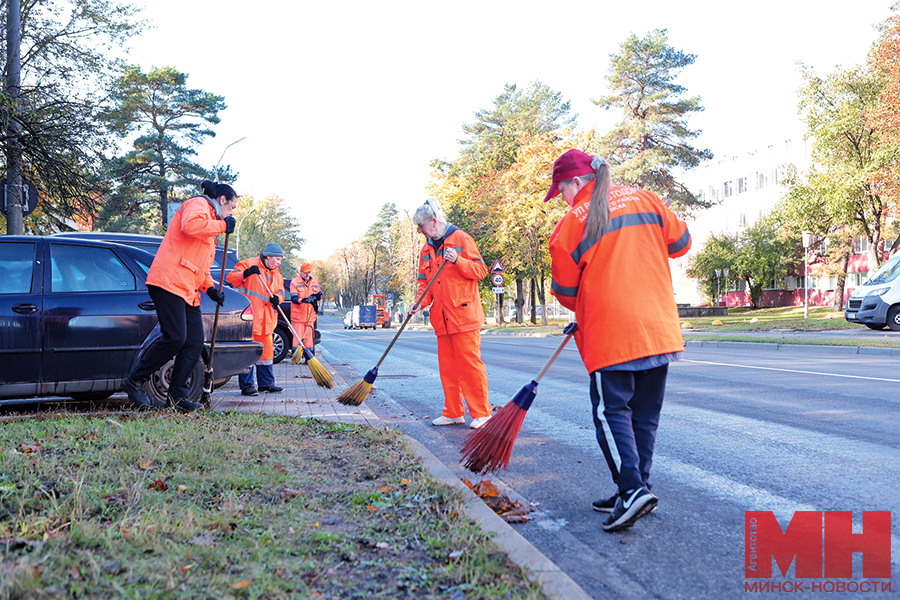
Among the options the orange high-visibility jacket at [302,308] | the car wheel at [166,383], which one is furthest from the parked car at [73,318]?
the orange high-visibility jacket at [302,308]

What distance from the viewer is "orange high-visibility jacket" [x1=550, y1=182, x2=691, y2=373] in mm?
3586

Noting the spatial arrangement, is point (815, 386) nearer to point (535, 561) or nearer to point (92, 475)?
point (535, 561)

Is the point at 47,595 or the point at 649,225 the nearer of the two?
the point at 47,595

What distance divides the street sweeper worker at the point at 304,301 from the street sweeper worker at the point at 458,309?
5.43 m

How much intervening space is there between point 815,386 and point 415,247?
59526 millimetres

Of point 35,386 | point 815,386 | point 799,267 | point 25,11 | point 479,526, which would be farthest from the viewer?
point 799,267

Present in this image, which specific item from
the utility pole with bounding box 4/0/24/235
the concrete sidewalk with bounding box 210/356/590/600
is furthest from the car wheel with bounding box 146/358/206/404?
the utility pole with bounding box 4/0/24/235

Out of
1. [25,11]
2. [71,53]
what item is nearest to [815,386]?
[71,53]

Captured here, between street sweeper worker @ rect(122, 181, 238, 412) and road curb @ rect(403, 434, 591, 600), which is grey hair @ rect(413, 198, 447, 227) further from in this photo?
road curb @ rect(403, 434, 591, 600)

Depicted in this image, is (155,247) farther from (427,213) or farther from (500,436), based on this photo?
(500,436)

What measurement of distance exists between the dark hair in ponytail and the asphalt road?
2.52 metres

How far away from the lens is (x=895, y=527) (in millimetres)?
3484

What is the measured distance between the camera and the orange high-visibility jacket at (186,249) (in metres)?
6.07

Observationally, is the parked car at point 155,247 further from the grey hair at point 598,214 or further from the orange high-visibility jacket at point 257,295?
the grey hair at point 598,214
